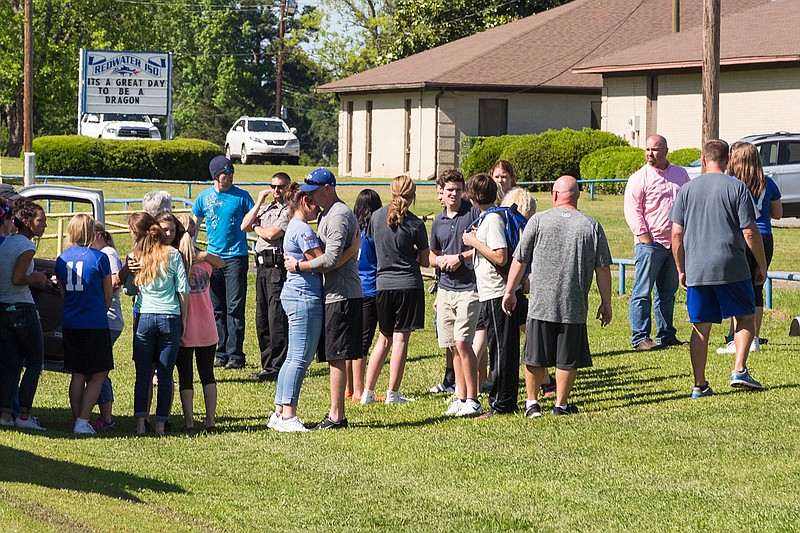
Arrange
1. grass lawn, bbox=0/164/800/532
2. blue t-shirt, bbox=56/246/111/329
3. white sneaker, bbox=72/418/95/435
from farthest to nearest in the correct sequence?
white sneaker, bbox=72/418/95/435 → blue t-shirt, bbox=56/246/111/329 → grass lawn, bbox=0/164/800/532

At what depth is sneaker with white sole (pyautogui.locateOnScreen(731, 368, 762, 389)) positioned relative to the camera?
9961 mm

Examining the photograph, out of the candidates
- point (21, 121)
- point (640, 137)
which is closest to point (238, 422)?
point (640, 137)

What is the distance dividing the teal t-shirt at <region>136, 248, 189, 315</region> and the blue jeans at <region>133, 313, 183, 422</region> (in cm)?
6

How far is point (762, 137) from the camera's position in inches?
1014

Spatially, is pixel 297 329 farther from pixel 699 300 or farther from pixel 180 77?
pixel 180 77

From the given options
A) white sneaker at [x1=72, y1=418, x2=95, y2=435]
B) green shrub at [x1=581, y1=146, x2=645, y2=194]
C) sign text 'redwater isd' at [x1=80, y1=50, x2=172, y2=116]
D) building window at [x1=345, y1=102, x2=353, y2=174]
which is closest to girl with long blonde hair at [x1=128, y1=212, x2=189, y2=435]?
white sneaker at [x1=72, y1=418, x2=95, y2=435]

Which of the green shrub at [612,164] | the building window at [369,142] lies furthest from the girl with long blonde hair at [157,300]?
the building window at [369,142]

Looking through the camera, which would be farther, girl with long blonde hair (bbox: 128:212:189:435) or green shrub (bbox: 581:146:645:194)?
green shrub (bbox: 581:146:645:194)

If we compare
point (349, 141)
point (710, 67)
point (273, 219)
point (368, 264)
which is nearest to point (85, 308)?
point (368, 264)

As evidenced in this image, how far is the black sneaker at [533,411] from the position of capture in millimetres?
9516

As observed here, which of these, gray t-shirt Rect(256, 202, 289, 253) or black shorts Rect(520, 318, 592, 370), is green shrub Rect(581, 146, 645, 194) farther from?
black shorts Rect(520, 318, 592, 370)

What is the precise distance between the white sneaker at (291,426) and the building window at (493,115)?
32398mm

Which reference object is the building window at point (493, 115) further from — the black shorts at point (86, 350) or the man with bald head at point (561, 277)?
the black shorts at point (86, 350)

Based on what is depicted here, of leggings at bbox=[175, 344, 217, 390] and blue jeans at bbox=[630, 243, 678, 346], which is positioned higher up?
blue jeans at bbox=[630, 243, 678, 346]
